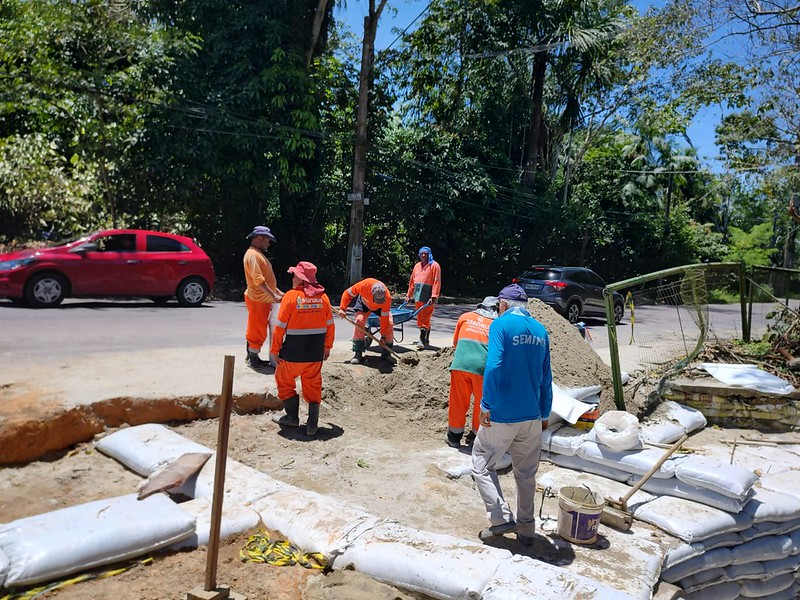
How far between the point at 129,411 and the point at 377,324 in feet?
13.1

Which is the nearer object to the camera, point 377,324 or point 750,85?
point 377,324

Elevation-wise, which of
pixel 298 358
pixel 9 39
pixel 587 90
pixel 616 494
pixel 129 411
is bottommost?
pixel 616 494

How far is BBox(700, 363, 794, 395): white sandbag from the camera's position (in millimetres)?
7270

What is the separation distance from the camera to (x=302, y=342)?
602 centimetres

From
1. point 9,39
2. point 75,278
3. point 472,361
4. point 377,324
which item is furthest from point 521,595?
point 9,39

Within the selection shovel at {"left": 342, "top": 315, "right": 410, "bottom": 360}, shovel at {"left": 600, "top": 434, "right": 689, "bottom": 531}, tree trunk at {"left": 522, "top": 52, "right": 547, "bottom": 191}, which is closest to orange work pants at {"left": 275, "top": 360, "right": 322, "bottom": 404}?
shovel at {"left": 342, "top": 315, "right": 410, "bottom": 360}

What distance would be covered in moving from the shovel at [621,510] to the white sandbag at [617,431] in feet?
1.09

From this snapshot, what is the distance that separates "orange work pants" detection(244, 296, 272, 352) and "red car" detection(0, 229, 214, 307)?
5.81 metres

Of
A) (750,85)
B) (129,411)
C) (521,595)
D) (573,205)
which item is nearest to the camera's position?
(521,595)

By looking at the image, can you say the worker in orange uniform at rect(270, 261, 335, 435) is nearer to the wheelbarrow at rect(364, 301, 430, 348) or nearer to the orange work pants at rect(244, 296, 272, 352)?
the orange work pants at rect(244, 296, 272, 352)

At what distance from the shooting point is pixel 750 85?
12641mm

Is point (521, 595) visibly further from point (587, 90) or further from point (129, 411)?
point (587, 90)

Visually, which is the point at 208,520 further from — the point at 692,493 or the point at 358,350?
the point at 358,350

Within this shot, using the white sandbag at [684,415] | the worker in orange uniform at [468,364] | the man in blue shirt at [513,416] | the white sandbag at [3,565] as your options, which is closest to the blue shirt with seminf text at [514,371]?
the man in blue shirt at [513,416]
